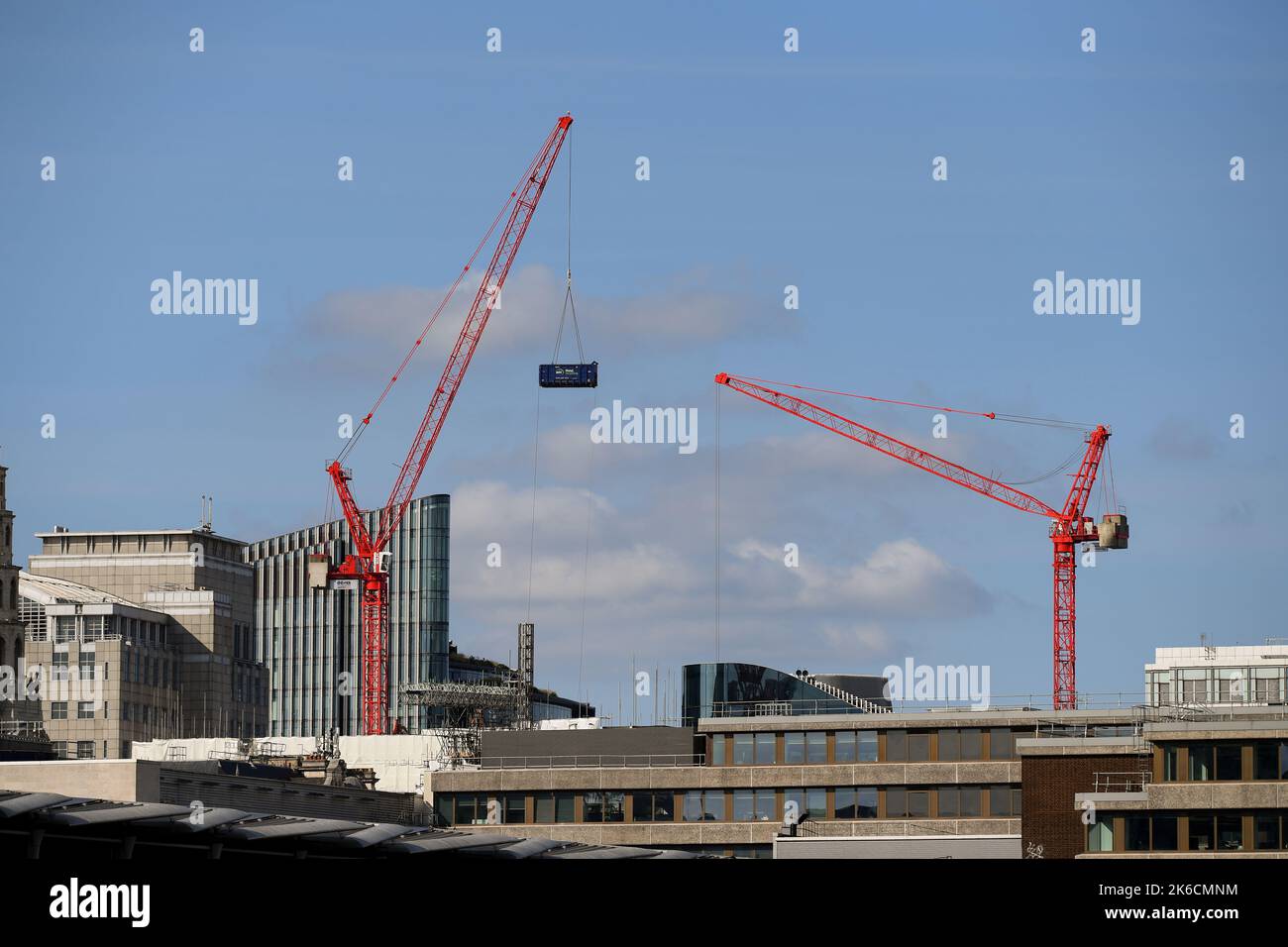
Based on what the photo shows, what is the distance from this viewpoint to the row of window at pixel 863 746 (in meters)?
120

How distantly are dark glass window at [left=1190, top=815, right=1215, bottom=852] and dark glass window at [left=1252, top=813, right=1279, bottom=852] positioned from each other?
4.99 ft

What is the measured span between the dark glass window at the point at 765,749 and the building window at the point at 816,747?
1.96m

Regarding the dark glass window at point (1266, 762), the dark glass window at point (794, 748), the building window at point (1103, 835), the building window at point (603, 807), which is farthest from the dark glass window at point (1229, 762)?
the building window at point (603, 807)

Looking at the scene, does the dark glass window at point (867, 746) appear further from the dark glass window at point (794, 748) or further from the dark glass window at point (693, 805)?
the dark glass window at point (693, 805)

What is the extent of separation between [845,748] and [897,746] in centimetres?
292

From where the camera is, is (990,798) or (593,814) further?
(593,814)

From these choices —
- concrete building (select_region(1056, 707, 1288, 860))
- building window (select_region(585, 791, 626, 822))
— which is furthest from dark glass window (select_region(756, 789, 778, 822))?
concrete building (select_region(1056, 707, 1288, 860))

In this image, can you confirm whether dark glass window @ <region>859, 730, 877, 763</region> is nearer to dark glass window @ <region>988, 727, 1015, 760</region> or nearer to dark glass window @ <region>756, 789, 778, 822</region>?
dark glass window @ <region>756, 789, 778, 822</region>

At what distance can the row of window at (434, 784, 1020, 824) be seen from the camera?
11931 centimetres

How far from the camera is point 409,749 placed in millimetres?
163250

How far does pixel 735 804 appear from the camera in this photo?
126 meters
